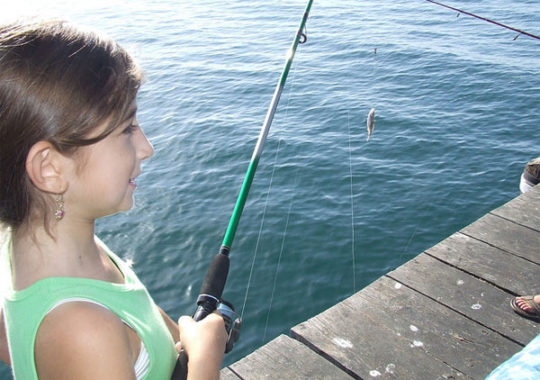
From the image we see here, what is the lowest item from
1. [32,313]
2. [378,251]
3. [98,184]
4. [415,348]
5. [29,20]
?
[378,251]

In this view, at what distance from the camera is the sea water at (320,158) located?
20.6 feet

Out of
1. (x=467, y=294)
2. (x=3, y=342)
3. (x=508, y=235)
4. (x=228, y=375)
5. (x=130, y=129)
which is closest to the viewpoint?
(x=130, y=129)

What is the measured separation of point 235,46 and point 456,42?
7.00 m

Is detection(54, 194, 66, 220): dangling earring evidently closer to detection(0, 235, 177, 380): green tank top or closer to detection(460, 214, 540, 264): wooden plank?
detection(0, 235, 177, 380): green tank top

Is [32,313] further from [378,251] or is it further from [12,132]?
[378,251]

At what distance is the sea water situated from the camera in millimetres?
6266

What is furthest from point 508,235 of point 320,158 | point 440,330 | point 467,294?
point 320,158

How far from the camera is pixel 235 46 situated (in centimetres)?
1669

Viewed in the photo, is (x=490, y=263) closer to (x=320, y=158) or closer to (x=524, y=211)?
(x=524, y=211)

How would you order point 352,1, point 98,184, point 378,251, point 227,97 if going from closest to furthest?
point 98,184 < point 378,251 < point 227,97 < point 352,1

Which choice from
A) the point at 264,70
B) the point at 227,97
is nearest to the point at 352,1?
the point at 264,70

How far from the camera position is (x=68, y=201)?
1.31m

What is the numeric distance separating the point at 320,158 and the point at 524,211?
15.3 feet

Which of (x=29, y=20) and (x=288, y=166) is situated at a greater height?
(x=29, y=20)
